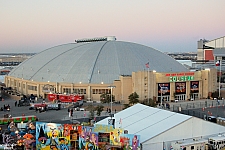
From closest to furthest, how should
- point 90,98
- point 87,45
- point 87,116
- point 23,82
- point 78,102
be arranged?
point 87,116
point 78,102
point 90,98
point 23,82
point 87,45

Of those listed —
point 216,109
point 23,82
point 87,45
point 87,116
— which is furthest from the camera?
point 87,45

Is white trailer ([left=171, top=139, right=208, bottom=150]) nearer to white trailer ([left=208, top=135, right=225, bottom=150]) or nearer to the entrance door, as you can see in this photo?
white trailer ([left=208, top=135, right=225, bottom=150])

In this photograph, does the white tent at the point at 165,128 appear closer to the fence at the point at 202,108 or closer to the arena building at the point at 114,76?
the fence at the point at 202,108

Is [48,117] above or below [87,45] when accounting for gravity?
below

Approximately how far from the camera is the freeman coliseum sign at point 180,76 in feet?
179

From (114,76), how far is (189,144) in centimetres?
3277

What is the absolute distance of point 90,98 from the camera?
54469mm

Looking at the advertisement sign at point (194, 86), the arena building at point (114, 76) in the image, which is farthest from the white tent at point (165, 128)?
the advertisement sign at point (194, 86)

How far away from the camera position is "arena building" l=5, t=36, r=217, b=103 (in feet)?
174

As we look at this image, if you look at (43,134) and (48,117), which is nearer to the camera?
(43,134)

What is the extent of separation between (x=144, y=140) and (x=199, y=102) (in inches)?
1237

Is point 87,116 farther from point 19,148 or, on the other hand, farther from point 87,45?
point 87,45

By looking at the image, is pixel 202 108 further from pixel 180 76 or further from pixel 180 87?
pixel 180 76

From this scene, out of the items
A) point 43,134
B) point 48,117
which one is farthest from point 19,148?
point 48,117
